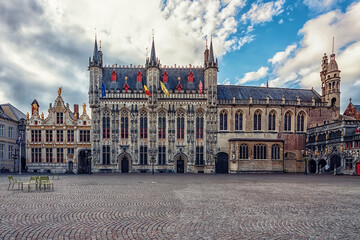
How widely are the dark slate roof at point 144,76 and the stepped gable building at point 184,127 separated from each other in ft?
0.75

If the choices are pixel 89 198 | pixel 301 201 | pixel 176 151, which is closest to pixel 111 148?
pixel 176 151

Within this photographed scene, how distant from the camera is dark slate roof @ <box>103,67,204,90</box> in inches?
1832

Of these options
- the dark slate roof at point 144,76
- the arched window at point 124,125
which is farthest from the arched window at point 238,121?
the arched window at point 124,125

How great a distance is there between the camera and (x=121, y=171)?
4391 centimetres

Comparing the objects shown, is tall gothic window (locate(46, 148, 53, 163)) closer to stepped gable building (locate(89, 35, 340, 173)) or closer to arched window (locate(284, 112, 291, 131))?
stepped gable building (locate(89, 35, 340, 173))

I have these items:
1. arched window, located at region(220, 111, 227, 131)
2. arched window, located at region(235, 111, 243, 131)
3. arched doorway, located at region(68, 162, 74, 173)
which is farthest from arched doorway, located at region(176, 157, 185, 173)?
arched doorway, located at region(68, 162, 74, 173)

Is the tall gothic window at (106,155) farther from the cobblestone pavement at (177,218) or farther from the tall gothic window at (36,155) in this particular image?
the cobblestone pavement at (177,218)

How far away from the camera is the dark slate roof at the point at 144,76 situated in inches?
1832

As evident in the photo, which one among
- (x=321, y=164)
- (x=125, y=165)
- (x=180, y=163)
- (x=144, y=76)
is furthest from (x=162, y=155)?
(x=321, y=164)

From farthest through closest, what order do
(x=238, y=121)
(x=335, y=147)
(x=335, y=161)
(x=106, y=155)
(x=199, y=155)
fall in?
(x=238, y=121)
(x=199, y=155)
(x=106, y=155)
(x=335, y=161)
(x=335, y=147)

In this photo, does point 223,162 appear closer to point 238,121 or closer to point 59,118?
point 238,121

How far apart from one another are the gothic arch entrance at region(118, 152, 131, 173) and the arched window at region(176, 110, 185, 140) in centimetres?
1004

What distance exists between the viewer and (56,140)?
44.9 metres

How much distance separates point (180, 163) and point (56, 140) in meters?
23.6
